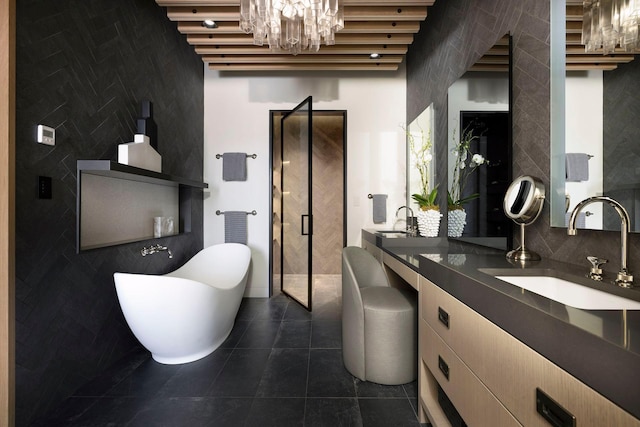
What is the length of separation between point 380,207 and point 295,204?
3.34ft

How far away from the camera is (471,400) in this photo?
945 millimetres

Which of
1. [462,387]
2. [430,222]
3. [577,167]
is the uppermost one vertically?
[577,167]

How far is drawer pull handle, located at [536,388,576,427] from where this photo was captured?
22.6 inches

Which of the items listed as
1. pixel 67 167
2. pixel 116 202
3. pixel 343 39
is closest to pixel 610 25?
pixel 343 39

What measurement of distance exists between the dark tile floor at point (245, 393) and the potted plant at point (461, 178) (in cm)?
115

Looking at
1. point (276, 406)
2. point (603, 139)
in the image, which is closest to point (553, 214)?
point (603, 139)

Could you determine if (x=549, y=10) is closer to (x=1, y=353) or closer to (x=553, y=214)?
(x=553, y=214)

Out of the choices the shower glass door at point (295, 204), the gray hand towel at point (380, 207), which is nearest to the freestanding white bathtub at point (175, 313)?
the shower glass door at point (295, 204)

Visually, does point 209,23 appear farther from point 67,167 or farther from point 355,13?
point 67,167

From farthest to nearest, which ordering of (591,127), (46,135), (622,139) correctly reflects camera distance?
(46,135), (591,127), (622,139)

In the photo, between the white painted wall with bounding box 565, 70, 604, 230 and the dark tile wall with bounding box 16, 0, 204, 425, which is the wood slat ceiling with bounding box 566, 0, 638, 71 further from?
the dark tile wall with bounding box 16, 0, 204, 425

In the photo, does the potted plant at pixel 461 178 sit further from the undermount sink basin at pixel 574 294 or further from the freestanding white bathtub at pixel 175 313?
the freestanding white bathtub at pixel 175 313

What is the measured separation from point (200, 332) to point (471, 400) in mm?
1631

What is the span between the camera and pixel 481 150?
1752 millimetres
